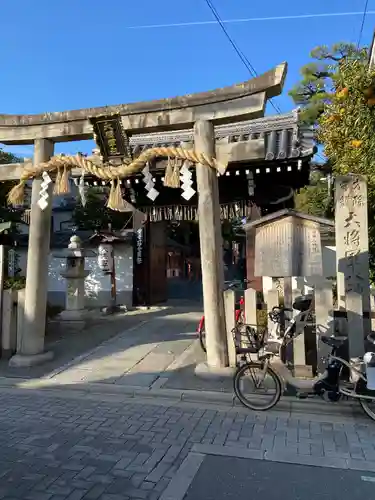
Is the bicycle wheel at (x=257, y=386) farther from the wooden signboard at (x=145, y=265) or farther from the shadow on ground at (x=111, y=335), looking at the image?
the wooden signboard at (x=145, y=265)

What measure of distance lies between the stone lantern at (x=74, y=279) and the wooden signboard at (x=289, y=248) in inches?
236

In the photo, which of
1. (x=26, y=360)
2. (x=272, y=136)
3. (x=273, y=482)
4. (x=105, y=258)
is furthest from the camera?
(x=105, y=258)

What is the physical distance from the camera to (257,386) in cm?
591

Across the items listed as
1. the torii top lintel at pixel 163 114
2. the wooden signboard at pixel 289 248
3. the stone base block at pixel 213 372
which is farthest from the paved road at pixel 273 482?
the torii top lintel at pixel 163 114

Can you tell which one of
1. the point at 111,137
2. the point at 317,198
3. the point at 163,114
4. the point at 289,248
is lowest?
the point at 289,248

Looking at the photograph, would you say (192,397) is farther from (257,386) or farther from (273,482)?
(273,482)

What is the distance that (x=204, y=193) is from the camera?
24.1 feet

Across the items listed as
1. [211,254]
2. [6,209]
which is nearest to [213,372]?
[211,254]

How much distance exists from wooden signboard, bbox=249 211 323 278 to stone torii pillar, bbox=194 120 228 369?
2.15 m

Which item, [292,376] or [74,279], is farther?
[74,279]

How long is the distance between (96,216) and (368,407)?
17.3 m

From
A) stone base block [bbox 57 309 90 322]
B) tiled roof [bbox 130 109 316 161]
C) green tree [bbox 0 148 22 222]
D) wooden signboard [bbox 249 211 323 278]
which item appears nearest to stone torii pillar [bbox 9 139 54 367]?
stone base block [bbox 57 309 90 322]

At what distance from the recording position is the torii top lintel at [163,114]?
22.9 feet

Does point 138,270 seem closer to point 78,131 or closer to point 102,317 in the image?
→ point 102,317
